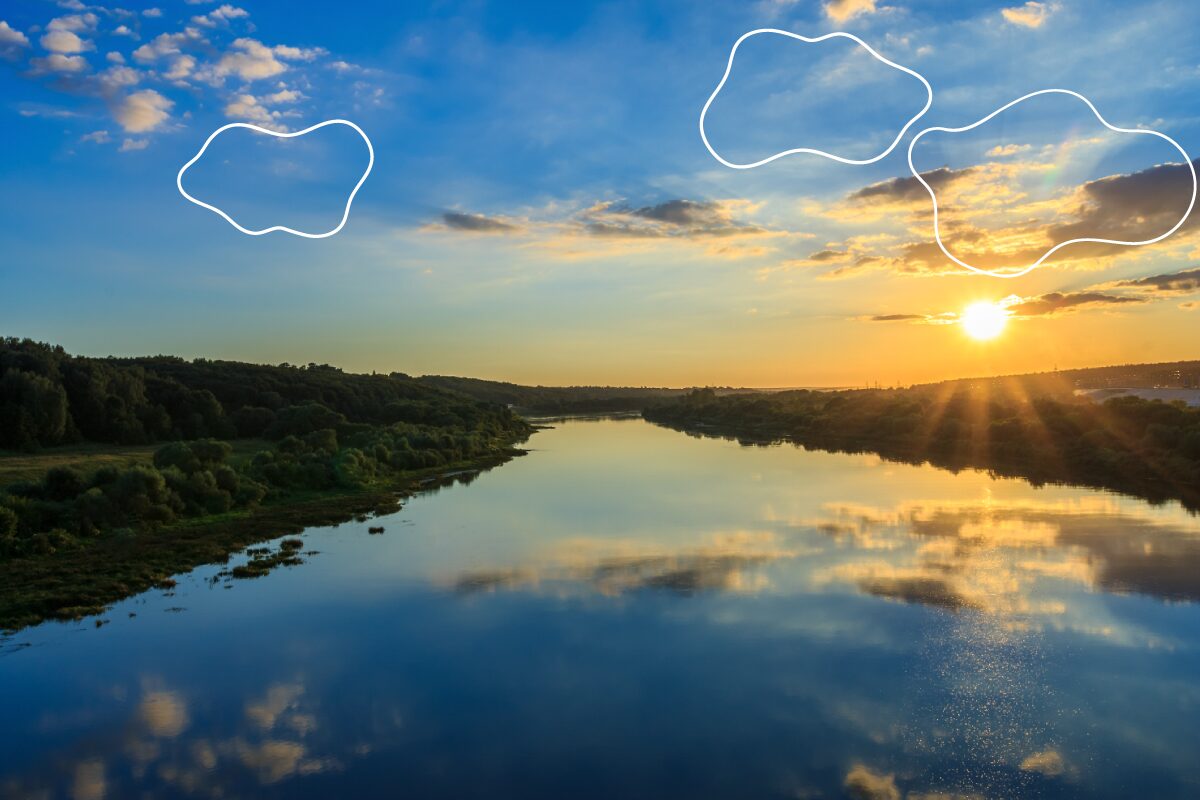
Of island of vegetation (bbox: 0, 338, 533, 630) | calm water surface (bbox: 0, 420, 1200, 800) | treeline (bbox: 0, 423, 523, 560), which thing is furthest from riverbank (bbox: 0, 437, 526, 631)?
calm water surface (bbox: 0, 420, 1200, 800)

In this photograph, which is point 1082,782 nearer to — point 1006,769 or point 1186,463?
point 1006,769

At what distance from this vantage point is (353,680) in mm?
12977

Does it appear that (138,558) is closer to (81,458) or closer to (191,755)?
(191,755)

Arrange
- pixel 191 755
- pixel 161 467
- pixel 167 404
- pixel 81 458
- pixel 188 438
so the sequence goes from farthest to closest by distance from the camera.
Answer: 1. pixel 167 404
2. pixel 188 438
3. pixel 81 458
4. pixel 161 467
5. pixel 191 755

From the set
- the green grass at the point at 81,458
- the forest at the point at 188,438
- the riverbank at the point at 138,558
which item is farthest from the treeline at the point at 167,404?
the riverbank at the point at 138,558

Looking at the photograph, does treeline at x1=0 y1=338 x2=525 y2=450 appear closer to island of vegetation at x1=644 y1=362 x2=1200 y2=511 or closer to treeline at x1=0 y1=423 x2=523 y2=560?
treeline at x1=0 y1=423 x2=523 y2=560

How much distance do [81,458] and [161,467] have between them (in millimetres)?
12443

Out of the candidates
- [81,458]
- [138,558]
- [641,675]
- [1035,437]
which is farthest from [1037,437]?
[81,458]

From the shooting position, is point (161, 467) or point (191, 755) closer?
point (191, 755)

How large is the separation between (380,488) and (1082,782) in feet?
107

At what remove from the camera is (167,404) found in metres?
61.2

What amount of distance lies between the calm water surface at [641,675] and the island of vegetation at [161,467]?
7.65 feet

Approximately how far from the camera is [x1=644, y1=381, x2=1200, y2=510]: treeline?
129ft

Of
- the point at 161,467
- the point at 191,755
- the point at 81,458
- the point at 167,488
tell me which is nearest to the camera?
the point at 191,755
